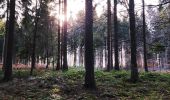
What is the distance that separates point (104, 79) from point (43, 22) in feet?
72.5

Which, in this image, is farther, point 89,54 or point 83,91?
point 89,54

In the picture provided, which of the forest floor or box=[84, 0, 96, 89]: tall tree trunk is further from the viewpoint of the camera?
box=[84, 0, 96, 89]: tall tree trunk

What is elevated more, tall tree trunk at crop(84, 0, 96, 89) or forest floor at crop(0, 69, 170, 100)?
tall tree trunk at crop(84, 0, 96, 89)

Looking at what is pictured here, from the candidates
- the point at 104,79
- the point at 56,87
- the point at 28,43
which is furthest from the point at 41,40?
the point at 56,87

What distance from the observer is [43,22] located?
39.8m

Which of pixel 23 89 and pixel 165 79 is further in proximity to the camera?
pixel 165 79

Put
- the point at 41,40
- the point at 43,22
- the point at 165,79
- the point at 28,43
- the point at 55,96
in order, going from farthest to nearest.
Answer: the point at 41,40 < the point at 28,43 < the point at 43,22 < the point at 165,79 < the point at 55,96

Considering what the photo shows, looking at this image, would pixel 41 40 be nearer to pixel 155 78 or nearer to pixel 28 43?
pixel 28 43

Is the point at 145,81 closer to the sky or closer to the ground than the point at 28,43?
closer to the ground

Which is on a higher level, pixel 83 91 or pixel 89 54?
pixel 89 54

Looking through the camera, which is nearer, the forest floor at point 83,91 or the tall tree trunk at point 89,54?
the forest floor at point 83,91

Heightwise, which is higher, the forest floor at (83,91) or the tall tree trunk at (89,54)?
the tall tree trunk at (89,54)

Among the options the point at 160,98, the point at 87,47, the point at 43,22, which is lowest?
the point at 160,98

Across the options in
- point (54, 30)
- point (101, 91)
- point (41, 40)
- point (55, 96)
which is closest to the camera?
point (55, 96)
